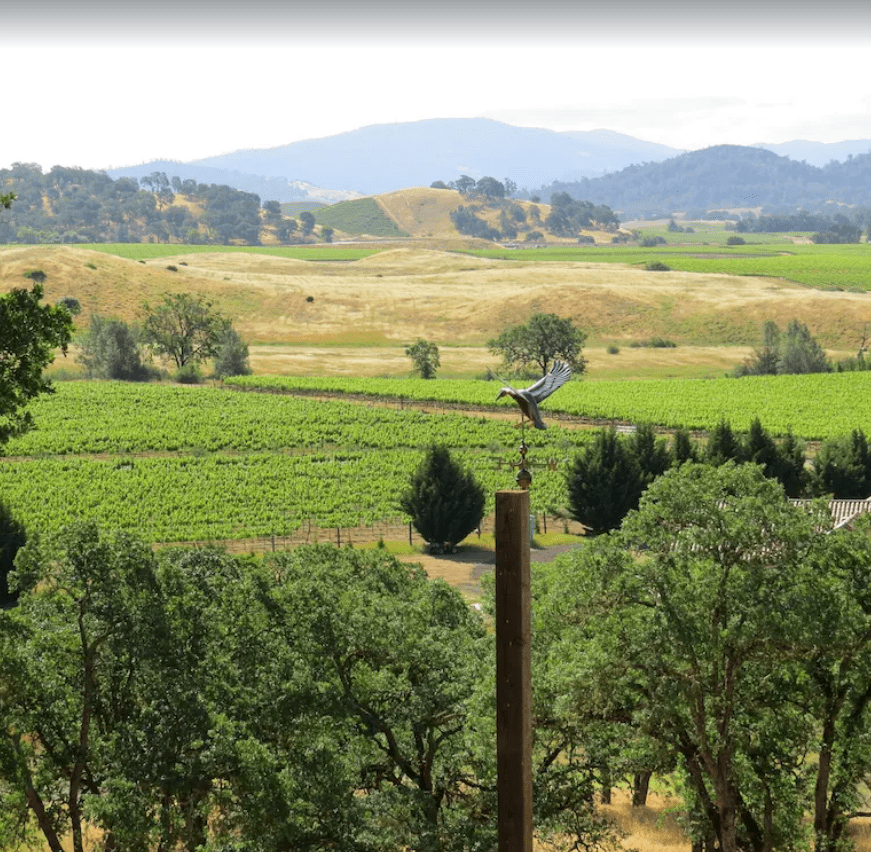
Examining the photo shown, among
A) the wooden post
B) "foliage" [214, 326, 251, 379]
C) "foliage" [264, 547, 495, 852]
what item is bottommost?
"foliage" [214, 326, 251, 379]

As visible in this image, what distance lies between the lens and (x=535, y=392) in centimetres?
927

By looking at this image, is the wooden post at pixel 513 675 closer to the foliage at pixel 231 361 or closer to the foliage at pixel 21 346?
the foliage at pixel 21 346

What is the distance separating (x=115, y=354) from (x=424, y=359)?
111 ft

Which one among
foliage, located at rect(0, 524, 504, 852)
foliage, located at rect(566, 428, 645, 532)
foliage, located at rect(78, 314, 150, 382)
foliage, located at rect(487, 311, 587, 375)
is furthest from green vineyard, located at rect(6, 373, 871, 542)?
foliage, located at rect(0, 524, 504, 852)

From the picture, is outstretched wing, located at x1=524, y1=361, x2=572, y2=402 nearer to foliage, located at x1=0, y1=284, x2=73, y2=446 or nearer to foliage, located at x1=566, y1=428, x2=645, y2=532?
foliage, located at x1=0, y1=284, x2=73, y2=446

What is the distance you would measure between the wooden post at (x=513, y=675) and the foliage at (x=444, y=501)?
52.1 m

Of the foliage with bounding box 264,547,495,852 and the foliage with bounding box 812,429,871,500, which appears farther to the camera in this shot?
the foliage with bounding box 812,429,871,500

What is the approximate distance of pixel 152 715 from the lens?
18.1 m

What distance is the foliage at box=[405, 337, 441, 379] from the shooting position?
127438 mm

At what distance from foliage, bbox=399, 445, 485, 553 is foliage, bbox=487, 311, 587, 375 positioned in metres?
61.8

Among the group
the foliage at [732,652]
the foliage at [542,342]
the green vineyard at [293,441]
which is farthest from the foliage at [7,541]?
the foliage at [542,342]

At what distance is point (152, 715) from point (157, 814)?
2280mm

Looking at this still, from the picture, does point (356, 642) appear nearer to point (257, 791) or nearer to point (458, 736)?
point (458, 736)

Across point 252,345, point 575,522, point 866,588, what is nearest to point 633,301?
point 252,345
